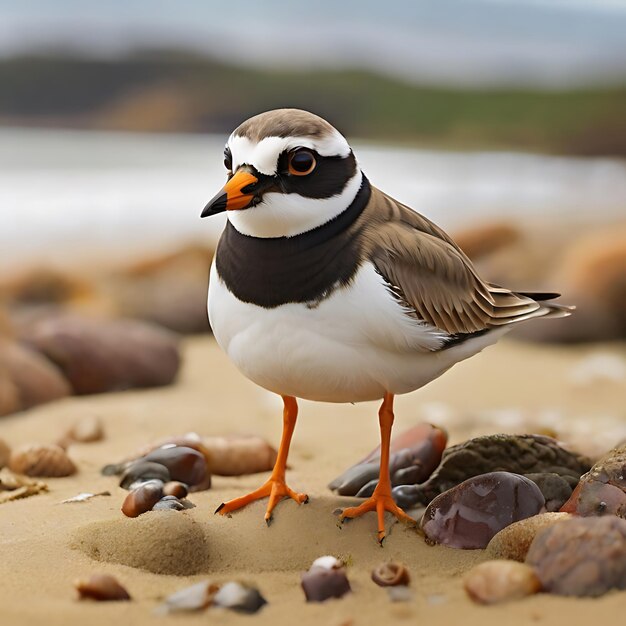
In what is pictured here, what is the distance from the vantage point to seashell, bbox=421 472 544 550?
11.4ft

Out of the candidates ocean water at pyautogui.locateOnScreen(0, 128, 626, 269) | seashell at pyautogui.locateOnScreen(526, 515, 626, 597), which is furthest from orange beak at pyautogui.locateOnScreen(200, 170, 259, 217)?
ocean water at pyautogui.locateOnScreen(0, 128, 626, 269)

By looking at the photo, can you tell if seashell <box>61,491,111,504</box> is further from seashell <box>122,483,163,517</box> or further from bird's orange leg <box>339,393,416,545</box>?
bird's orange leg <box>339,393,416,545</box>

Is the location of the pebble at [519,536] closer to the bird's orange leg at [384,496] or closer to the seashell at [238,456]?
the bird's orange leg at [384,496]

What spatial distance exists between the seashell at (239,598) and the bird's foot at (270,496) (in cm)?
83

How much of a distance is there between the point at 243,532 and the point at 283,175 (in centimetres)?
131

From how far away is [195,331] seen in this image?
8164 millimetres

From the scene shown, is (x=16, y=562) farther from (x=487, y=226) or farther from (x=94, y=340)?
(x=487, y=226)

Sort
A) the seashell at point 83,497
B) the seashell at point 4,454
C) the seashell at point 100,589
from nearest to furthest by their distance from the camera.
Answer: the seashell at point 100,589 < the seashell at point 83,497 < the seashell at point 4,454

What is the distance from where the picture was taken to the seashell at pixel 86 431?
5316mm

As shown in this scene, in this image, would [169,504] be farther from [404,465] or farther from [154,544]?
[404,465]

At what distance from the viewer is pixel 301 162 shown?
129 inches

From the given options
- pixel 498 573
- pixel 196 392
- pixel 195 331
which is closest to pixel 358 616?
pixel 498 573

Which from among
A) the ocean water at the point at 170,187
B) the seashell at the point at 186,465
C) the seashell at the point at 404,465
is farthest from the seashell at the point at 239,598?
the ocean water at the point at 170,187

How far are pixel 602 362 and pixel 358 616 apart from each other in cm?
498
